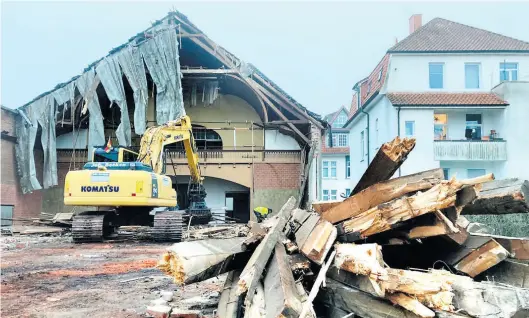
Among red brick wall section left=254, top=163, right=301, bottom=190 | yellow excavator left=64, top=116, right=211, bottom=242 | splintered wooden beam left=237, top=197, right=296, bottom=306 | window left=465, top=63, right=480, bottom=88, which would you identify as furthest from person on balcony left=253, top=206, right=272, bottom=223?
splintered wooden beam left=237, top=197, right=296, bottom=306

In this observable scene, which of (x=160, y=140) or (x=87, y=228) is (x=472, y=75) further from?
(x=87, y=228)

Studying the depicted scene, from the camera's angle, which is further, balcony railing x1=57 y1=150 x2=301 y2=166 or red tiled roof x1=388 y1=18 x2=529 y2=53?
red tiled roof x1=388 y1=18 x2=529 y2=53

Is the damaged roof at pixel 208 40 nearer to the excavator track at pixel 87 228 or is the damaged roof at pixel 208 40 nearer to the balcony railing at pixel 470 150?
the balcony railing at pixel 470 150

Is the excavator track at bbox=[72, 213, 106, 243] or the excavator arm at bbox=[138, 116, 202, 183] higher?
the excavator arm at bbox=[138, 116, 202, 183]

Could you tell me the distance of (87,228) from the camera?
43.4 ft

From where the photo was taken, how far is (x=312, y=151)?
69.9ft

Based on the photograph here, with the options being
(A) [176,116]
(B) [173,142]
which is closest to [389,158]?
(B) [173,142]

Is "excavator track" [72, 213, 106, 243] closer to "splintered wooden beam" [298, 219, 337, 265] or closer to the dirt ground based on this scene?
the dirt ground

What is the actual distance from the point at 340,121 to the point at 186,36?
31.9m

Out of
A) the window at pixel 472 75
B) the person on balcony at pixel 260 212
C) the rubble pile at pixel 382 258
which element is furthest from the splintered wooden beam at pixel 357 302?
the window at pixel 472 75

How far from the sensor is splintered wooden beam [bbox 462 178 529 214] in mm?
4656

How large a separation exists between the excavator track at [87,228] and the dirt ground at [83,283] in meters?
1.03

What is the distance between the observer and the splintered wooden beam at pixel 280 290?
3.23m

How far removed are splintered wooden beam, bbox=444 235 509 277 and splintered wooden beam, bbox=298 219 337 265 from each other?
122 cm
